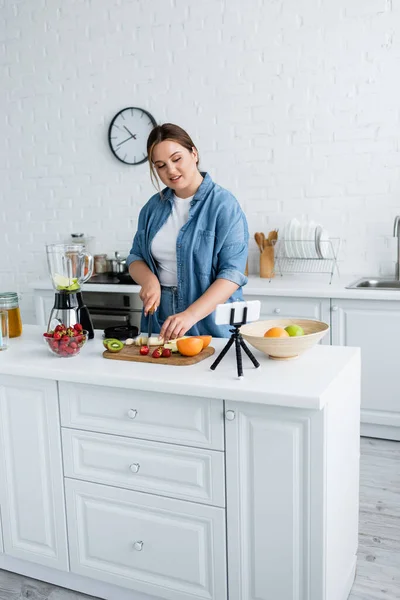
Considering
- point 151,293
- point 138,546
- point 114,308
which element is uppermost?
point 151,293

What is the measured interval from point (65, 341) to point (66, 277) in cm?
27

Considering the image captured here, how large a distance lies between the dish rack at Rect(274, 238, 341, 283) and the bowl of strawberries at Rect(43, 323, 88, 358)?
2.06 metres

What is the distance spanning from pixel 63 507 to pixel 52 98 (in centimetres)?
357

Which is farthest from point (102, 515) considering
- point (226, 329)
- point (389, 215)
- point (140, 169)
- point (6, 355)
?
point (140, 169)

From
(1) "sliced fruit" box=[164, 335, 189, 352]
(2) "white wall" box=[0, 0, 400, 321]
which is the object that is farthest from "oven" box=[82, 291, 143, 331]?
(1) "sliced fruit" box=[164, 335, 189, 352]

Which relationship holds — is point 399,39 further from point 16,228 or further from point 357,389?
point 16,228

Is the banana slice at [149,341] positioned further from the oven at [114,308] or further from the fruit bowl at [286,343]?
the oven at [114,308]

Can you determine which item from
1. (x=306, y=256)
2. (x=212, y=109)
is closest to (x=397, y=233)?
(x=306, y=256)

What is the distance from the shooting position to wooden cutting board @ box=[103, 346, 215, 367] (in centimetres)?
211

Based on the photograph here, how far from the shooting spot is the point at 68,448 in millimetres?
2197

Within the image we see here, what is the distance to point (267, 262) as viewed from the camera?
4207mm

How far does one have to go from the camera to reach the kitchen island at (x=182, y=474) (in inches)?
72.9

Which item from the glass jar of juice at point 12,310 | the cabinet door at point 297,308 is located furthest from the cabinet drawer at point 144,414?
the cabinet door at point 297,308

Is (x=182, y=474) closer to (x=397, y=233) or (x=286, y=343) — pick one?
(x=286, y=343)
